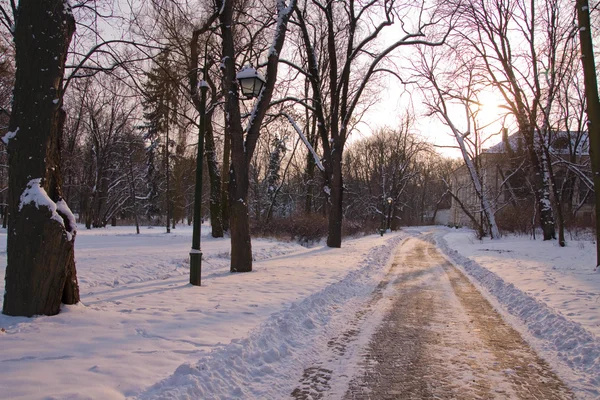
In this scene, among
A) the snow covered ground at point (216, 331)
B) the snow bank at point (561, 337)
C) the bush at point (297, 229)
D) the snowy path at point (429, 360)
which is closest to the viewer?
the snow covered ground at point (216, 331)

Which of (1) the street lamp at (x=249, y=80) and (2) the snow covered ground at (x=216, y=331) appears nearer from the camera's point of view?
(2) the snow covered ground at (x=216, y=331)

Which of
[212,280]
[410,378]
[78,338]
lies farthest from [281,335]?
[212,280]

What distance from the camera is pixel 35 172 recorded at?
4867mm

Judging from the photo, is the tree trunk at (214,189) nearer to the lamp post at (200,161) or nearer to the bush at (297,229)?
the bush at (297,229)

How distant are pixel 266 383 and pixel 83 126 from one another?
3532 centimetres

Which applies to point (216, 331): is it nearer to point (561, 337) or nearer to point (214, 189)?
point (561, 337)

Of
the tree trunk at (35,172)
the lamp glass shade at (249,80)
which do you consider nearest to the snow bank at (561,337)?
the tree trunk at (35,172)

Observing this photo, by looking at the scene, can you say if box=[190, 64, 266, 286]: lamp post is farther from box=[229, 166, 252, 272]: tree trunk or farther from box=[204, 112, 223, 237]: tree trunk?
box=[204, 112, 223, 237]: tree trunk

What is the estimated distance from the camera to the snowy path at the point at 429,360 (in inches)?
145

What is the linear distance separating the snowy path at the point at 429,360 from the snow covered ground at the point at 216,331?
0.21 metres

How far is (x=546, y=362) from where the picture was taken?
4.48m

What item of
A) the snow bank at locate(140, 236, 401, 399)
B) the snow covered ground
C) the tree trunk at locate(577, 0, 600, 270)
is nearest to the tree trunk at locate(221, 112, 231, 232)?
the snow covered ground

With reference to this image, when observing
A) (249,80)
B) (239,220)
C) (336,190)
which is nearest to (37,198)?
(249,80)

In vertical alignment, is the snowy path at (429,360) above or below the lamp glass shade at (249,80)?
below
